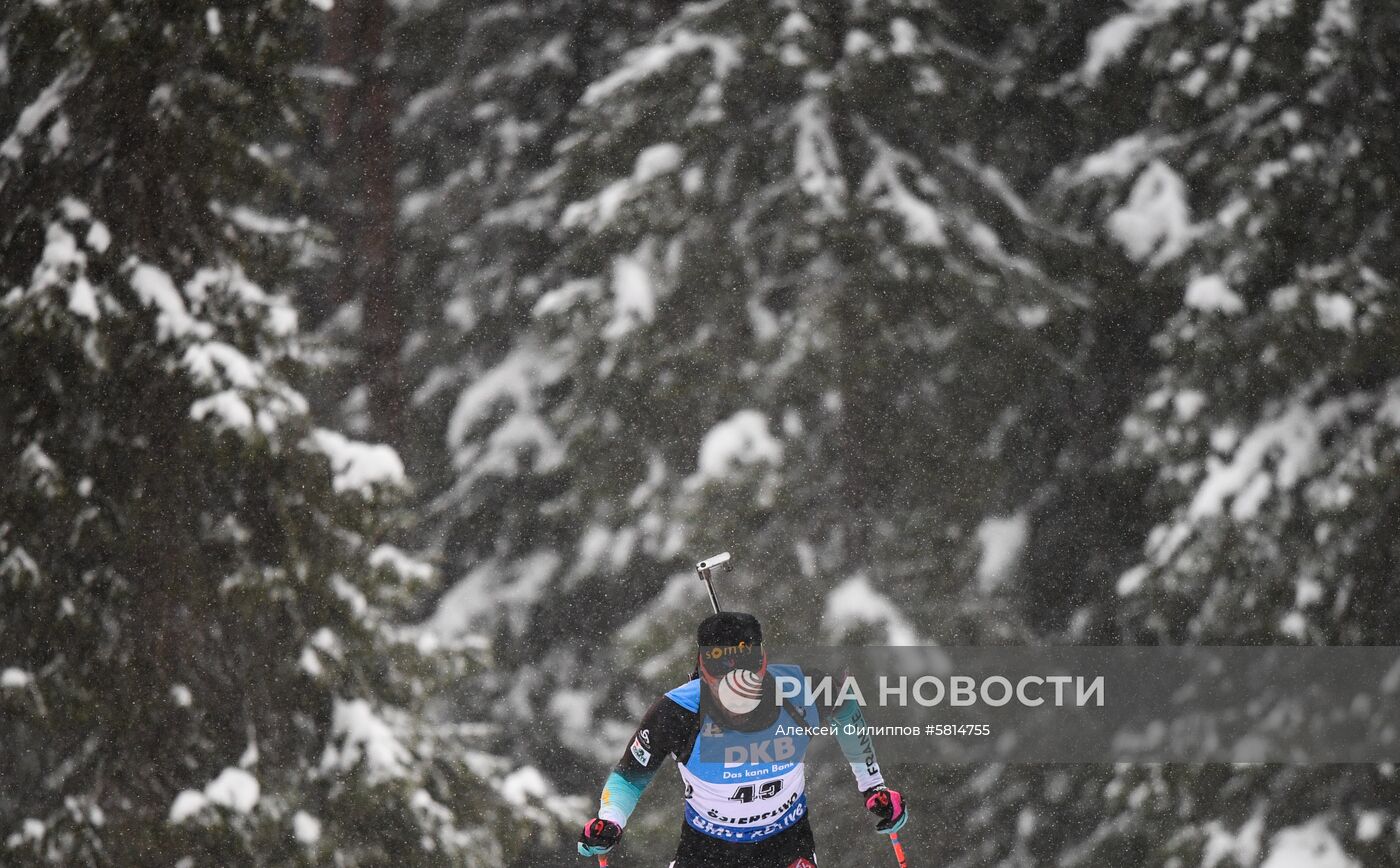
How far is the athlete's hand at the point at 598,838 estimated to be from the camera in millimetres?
5094

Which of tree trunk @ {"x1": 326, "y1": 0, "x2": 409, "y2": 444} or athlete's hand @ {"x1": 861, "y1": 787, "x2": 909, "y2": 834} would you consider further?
tree trunk @ {"x1": 326, "y1": 0, "x2": 409, "y2": 444}

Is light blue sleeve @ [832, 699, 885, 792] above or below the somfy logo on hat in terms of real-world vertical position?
below

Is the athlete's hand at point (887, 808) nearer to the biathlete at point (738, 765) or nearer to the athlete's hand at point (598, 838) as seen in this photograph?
the biathlete at point (738, 765)

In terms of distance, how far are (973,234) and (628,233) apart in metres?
2.80

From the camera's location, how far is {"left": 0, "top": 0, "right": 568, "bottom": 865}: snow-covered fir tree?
8773 mm

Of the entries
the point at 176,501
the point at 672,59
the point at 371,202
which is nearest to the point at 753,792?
the point at 176,501

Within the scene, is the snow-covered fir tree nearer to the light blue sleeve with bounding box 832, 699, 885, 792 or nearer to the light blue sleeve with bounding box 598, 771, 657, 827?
the light blue sleeve with bounding box 598, 771, 657, 827

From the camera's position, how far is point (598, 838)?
511 centimetres

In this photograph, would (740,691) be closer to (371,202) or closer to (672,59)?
(672,59)

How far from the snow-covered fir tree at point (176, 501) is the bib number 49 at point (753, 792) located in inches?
167

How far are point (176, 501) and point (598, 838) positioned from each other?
4911 millimetres

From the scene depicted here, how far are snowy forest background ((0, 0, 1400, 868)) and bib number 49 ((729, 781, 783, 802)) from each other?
4262 millimetres

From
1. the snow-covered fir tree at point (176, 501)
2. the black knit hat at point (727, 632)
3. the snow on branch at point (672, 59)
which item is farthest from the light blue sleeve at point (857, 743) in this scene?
the snow on branch at point (672, 59)

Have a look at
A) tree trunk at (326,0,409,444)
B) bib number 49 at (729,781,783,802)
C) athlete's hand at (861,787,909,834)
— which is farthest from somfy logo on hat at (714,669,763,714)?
tree trunk at (326,0,409,444)
